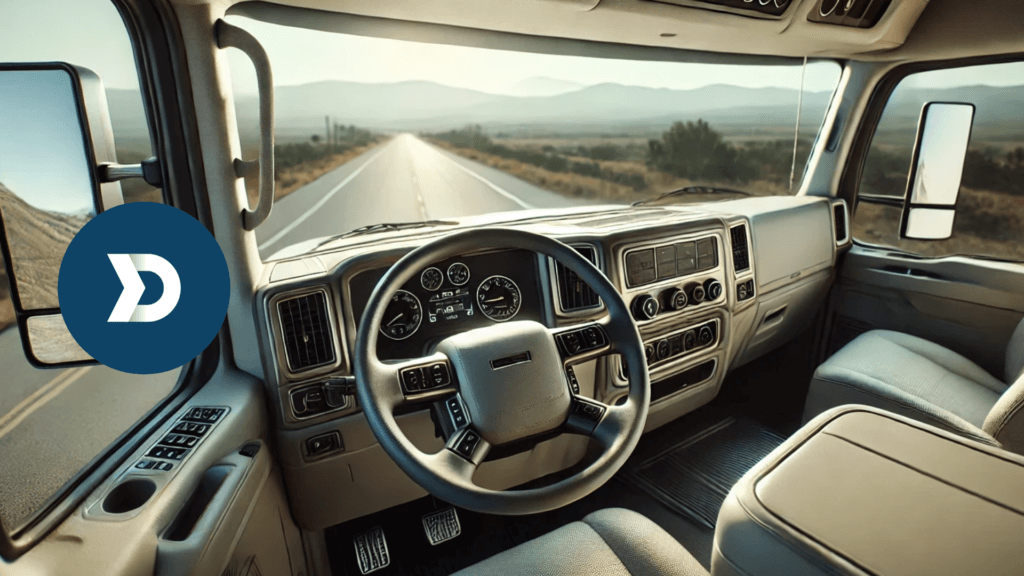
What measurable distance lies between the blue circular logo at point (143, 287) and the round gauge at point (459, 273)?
76 centimetres

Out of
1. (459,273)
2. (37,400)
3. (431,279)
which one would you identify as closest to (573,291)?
(459,273)

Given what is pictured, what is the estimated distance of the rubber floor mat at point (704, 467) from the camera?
100 inches

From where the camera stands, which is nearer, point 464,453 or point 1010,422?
point 464,453

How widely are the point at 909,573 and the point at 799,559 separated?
173 mm

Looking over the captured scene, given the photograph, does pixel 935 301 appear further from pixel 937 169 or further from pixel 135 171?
pixel 135 171

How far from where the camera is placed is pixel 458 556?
92.0 inches

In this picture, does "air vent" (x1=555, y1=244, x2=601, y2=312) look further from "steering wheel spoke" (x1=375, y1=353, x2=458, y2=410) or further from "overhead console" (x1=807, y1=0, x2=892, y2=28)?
"overhead console" (x1=807, y1=0, x2=892, y2=28)

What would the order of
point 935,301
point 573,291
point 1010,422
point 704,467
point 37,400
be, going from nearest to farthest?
point 1010,422 → point 573,291 → point 704,467 → point 935,301 → point 37,400

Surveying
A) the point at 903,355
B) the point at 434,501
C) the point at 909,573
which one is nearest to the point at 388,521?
the point at 434,501

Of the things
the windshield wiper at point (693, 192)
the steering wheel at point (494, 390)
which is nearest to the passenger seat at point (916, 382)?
the windshield wiper at point (693, 192)

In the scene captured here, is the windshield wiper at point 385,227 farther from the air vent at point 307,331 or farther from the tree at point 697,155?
the tree at point 697,155

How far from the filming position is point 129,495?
1.24 metres

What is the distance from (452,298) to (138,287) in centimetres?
98

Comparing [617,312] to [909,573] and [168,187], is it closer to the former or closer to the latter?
[909,573]
